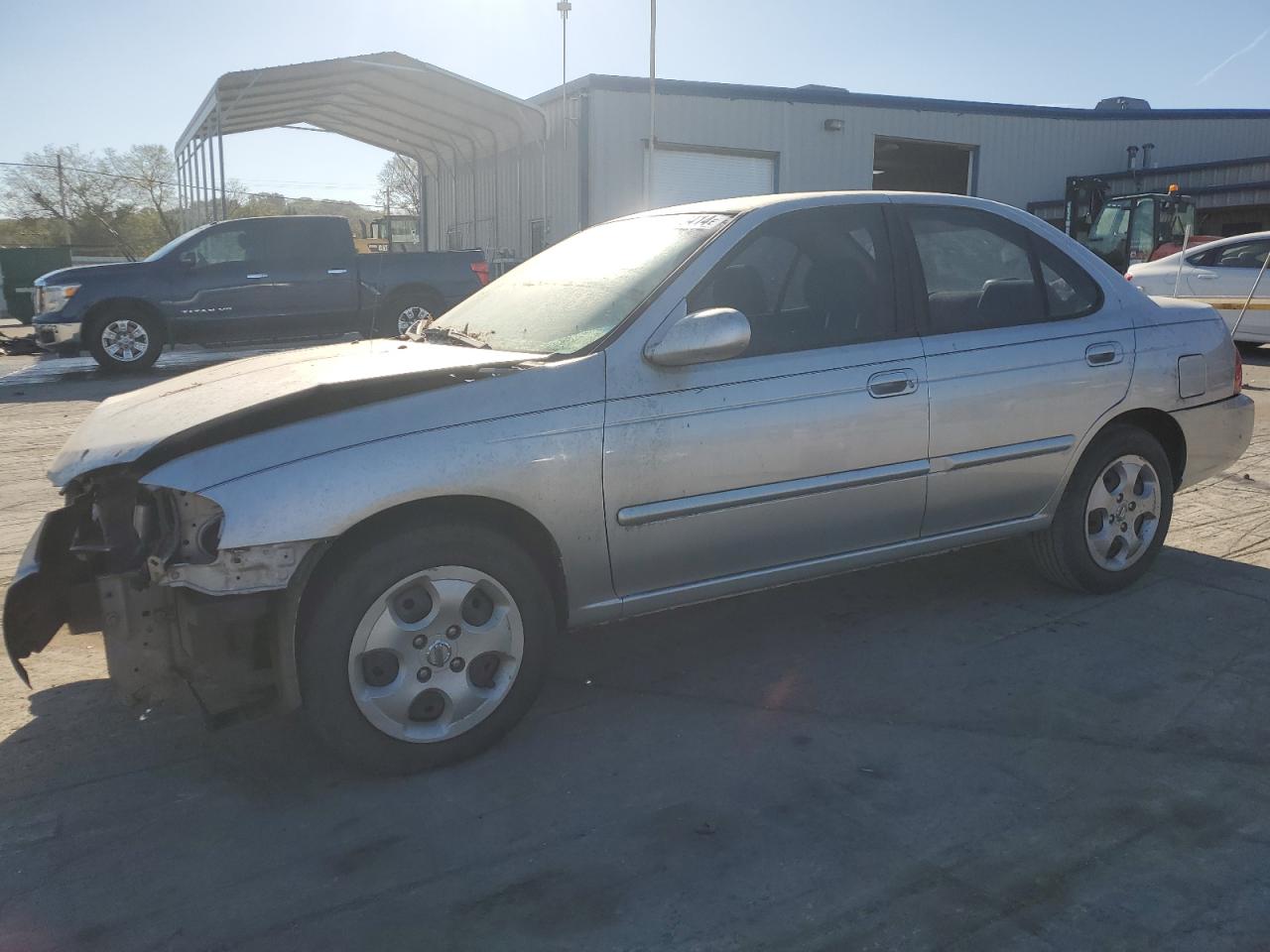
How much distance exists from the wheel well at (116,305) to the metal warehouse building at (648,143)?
485 centimetres

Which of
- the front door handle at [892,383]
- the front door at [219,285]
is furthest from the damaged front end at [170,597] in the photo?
the front door at [219,285]

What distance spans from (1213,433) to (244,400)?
4.07 meters

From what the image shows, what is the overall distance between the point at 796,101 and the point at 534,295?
19.0m

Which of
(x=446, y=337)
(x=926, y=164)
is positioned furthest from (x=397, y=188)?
(x=446, y=337)

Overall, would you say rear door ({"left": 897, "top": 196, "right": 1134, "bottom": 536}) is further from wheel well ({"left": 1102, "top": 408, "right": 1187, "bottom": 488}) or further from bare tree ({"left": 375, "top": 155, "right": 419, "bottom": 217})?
bare tree ({"left": 375, "top": 155, "right": 419, "bottom": 217})

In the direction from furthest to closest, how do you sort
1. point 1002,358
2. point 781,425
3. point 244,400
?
1. point 1002,358
2. point 781,425
3. point 244,400

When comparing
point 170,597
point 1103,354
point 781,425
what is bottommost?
point 170,597

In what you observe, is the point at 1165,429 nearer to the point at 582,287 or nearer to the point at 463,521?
the point at 582,287

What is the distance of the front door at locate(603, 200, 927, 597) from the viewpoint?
3283 mm

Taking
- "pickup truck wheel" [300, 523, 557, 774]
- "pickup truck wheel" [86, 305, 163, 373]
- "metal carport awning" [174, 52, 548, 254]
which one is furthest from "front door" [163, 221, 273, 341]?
"pickup truck wheel" [300, 523, 557, 774]

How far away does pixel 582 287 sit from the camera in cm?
374

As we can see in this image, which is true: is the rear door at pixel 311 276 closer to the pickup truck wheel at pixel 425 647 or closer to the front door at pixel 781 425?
the front door at pixel 781 425

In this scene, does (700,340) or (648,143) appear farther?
(648,143)

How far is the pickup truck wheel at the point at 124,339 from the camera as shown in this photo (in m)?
12.7
